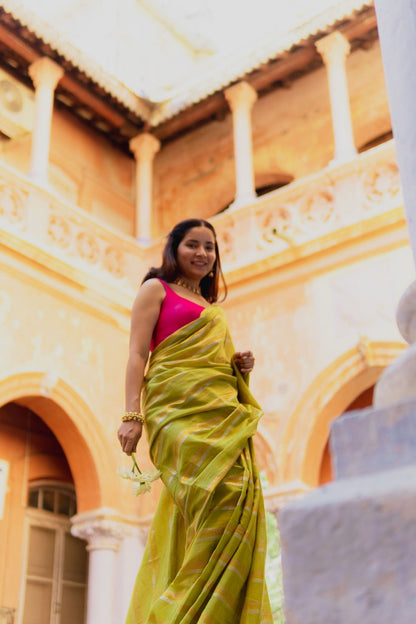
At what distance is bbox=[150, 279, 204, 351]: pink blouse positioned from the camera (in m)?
2.45

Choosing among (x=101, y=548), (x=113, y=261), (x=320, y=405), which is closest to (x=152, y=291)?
(x=320, y=405)

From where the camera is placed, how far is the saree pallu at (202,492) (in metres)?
1.87

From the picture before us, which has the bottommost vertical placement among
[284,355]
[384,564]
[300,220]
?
[384,564]

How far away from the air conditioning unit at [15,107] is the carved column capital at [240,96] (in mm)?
2757

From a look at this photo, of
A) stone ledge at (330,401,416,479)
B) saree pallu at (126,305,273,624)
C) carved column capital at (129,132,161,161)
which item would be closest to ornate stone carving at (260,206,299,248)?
carved column capital at (129,132,161,161)

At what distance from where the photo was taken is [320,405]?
25.0 ft

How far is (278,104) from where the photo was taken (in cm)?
1106

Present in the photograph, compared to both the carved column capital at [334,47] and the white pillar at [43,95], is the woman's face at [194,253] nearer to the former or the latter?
the white pillar at [43,95]

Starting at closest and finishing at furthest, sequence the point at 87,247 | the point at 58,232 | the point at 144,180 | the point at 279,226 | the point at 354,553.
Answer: the point at 354,553
the point at 58,232
the point at 279,226
the point at 87,247
the point at 144,180

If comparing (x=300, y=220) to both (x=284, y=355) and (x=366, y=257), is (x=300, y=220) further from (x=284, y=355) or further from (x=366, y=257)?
(x=284, y=355)

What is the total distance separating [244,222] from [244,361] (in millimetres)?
6613

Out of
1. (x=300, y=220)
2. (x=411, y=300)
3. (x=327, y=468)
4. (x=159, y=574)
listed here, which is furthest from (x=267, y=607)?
(x=327, y=468)

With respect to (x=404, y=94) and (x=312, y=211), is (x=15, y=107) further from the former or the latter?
(x=404, y=94)

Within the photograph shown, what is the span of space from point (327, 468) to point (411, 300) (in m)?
8.73
